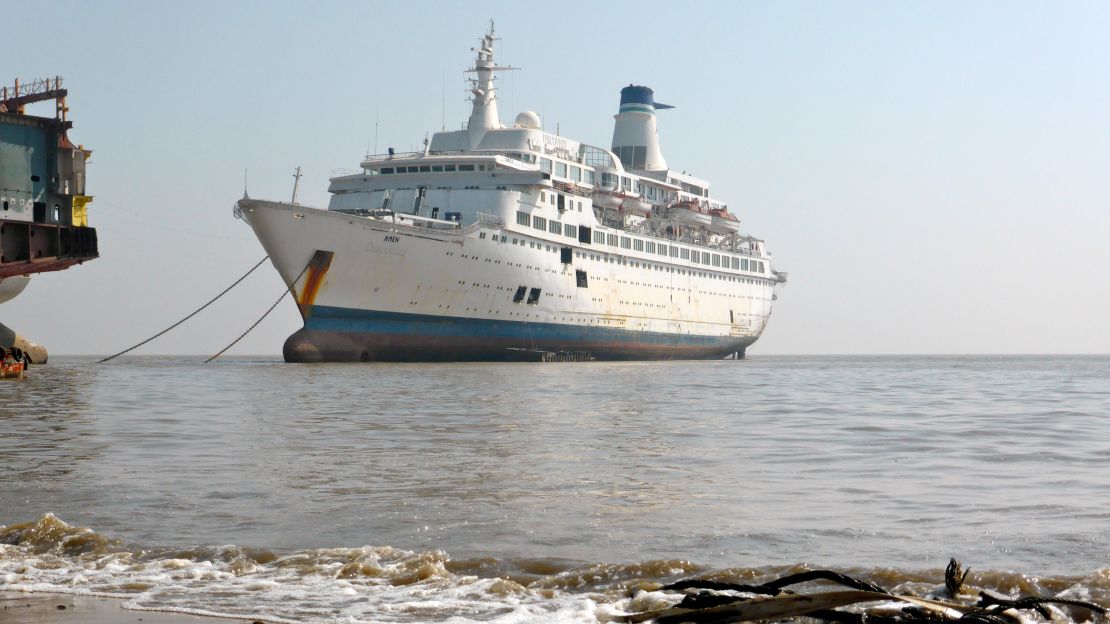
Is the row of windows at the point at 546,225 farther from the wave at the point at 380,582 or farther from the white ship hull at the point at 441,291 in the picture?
the wave at the point at 380,582

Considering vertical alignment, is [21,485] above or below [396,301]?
below

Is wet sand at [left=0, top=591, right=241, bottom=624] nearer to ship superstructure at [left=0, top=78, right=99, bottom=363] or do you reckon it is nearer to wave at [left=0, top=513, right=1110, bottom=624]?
wave at [left=0, top=513, right=1110, bottom=624]

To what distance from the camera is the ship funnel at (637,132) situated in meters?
66.8

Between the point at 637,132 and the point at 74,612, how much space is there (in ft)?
210

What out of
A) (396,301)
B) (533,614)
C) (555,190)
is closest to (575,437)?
(533,614)

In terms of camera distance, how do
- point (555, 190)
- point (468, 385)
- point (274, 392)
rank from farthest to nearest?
point (555, 190) → point (468, 385) → point (274, 392)

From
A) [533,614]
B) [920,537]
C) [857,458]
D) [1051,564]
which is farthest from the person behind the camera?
[857,458]

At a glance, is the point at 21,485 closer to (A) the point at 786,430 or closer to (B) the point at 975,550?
A: (B) the point at 975,550

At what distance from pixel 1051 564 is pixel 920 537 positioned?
0.97 metres

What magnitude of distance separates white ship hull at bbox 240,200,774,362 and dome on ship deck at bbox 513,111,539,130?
25.2ft

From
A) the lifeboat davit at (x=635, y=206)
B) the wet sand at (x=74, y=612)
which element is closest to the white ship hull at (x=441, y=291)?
the lifeboat davit at (x=635, y=206)

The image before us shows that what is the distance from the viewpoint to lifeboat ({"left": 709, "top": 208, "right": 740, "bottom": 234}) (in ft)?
220

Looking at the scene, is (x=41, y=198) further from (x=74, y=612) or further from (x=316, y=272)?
(x=74, y=612)

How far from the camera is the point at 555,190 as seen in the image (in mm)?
50531
